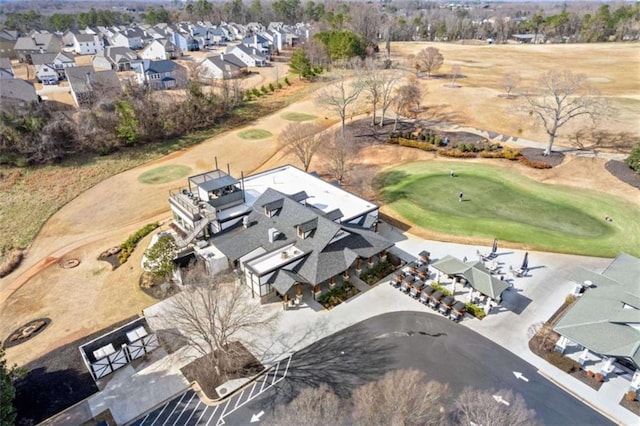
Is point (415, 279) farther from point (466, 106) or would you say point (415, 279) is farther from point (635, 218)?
point (466, 106)

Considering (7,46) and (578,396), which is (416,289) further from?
(7,46)

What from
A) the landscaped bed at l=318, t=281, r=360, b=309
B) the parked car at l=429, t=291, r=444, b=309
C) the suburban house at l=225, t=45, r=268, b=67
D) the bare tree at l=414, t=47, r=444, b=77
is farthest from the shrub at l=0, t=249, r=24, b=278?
the suburban house at l=225, t=45, r=268, b=67

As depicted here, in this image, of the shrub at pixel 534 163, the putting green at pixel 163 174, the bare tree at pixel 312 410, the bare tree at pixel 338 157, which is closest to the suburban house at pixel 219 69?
the putting green at pixel 163 174

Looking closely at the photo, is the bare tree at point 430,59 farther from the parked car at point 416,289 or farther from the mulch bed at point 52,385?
the mulch bed at point 52,385

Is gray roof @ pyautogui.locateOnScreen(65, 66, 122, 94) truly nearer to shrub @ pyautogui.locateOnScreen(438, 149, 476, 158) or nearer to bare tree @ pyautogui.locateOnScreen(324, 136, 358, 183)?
bare tree @ pyautogui.locateOnScreen(324, 136, 358, 183)

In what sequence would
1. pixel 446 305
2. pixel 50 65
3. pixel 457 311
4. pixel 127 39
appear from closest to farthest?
pixel 457 311 < pixel 446 305 < pixel 50 65 < pixel 127 39

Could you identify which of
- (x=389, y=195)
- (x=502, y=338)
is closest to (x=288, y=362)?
(x=502, y=338)

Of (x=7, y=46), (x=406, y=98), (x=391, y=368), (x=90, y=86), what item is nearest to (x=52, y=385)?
(x=391, y=368)
